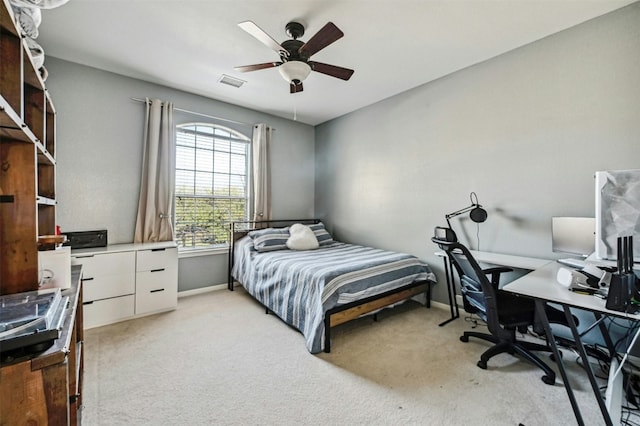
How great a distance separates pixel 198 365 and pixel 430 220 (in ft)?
9.40

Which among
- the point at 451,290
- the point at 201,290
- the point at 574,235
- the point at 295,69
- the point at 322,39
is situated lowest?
the point at 201,290

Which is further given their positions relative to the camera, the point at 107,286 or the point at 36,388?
the point at 107,286

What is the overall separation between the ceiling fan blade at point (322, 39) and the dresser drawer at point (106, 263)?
2651mm

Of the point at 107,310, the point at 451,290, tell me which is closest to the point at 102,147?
the point at 107,310

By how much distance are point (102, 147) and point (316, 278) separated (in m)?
2.90

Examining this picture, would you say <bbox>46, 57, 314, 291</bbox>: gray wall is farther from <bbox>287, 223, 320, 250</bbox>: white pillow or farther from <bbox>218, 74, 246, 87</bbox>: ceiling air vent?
<bbox>287, 223, 320, 250</bbox>: white pillow

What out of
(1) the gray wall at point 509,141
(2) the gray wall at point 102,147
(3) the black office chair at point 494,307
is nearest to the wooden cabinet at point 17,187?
(2) the gray wall at point 102,147

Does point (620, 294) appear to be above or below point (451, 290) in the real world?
above

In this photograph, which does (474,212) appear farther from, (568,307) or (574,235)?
(568,307)

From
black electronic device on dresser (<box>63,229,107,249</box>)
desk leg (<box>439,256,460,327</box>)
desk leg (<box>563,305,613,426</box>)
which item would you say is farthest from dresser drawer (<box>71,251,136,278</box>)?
desk leg (<box>563,305,613,426</box>)

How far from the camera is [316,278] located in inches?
94.5

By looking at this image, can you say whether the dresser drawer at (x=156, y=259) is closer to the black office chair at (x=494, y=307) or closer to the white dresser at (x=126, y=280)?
the white dresser at (x=126, y=280)

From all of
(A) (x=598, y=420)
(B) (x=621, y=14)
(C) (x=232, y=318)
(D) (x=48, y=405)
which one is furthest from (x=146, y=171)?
(B) (x=621, y=14)

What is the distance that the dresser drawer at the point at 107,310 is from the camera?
2.64 m
